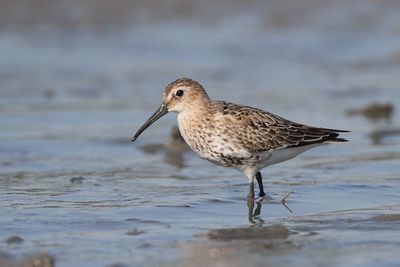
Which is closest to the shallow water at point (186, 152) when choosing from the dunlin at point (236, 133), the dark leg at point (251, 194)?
the dark leg at point (251, 194)

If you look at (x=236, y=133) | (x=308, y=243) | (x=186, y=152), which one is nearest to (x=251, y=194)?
(x=236, y=133)

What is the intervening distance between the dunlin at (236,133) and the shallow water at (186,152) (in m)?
0.40

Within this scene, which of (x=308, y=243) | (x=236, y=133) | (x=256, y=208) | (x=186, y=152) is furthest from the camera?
(x=186, y=152)

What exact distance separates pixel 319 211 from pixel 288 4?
1038cm

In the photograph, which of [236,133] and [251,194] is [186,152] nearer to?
[236,133]

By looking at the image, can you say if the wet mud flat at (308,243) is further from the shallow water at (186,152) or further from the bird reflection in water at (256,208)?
the bird reflection in water at (256,208)

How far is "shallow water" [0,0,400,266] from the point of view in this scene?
7477 mm

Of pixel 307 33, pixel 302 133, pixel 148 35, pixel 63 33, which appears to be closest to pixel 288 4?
pixel 307 33

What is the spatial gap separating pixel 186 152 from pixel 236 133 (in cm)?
254

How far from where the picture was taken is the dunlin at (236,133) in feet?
29.9

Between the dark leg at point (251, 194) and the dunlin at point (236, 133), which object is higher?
the dunlin at point (236, 133)

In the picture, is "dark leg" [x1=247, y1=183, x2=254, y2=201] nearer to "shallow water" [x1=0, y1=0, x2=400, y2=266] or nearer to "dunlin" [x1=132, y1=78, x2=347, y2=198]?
"dunlin" [x1=132, y1=78, x2=347, y2=198]

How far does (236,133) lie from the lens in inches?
361

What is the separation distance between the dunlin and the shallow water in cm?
40
